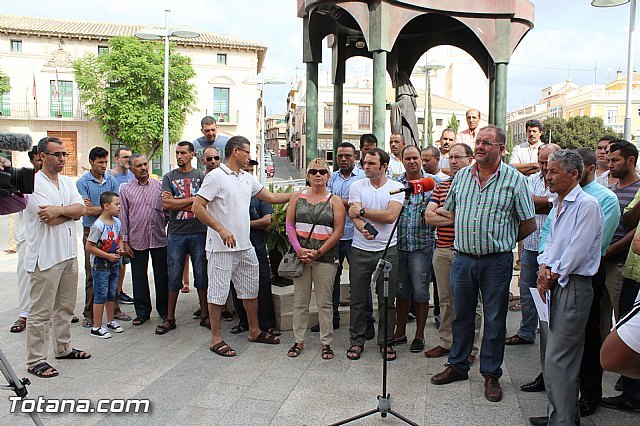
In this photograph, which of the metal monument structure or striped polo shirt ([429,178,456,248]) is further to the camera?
the metal monument structure

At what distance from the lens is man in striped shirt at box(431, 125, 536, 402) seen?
167 inches

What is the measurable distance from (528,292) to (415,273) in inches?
45.8

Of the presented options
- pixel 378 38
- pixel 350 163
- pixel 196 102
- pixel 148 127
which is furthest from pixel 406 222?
pixel 196 102

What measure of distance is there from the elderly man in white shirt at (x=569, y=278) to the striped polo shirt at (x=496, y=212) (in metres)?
0.61

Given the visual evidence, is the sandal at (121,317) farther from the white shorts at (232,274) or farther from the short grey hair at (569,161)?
the short grey hair at (569,161)

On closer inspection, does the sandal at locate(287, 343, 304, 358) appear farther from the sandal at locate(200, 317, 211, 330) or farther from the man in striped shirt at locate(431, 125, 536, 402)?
the man in striped shirt at locate(431, 125, 536, 402)

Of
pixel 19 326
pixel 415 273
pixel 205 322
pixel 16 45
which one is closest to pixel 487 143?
pixel 415 273

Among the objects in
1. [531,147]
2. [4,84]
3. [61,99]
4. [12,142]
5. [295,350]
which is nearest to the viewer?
[12,142]

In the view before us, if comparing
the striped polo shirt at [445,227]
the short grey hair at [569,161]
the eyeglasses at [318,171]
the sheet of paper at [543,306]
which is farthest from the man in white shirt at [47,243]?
the short grey hair at [569,161]

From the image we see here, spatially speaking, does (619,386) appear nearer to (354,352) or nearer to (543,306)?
(543,306)

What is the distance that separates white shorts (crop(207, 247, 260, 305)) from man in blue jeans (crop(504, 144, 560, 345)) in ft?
8.48

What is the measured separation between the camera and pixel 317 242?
5207 millimetres

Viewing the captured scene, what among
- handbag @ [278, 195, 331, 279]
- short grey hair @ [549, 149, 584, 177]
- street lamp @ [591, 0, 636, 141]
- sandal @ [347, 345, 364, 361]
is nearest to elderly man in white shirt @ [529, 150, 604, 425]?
short grey hair @ [549, 149, 584, 177]

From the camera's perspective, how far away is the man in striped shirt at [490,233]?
423 cm
